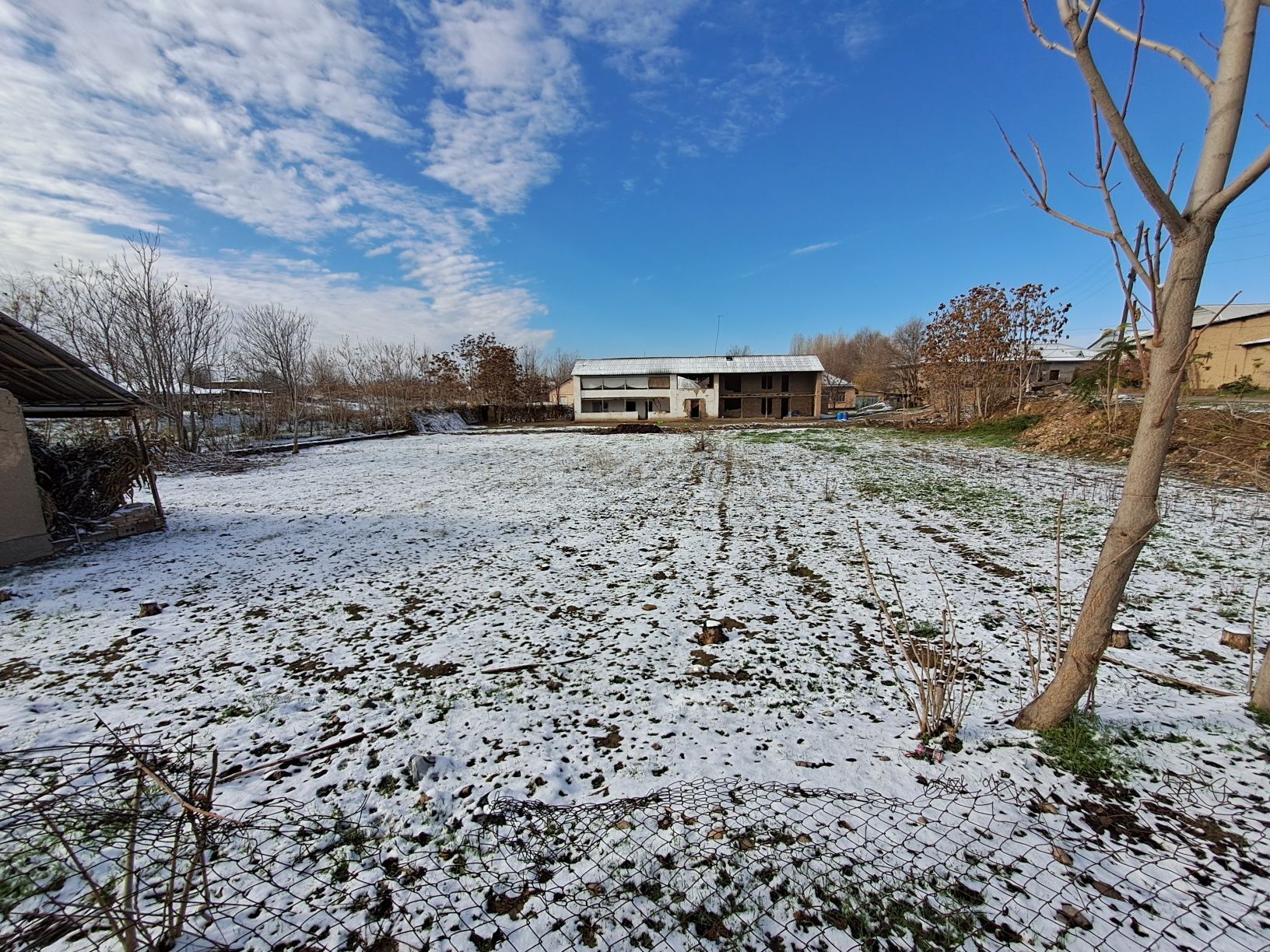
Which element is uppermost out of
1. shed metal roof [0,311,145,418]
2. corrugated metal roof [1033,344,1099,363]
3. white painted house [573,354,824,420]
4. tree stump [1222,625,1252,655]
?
corrugated metal roof [1033,344,1099,363]

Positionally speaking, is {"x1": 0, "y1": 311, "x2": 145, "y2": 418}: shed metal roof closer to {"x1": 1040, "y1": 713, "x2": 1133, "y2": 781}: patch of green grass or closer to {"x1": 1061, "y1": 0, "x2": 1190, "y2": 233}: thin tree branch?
{"x1": 1061, "y1": 0, "x2": 1190, "y2": 233}: thin tree branch

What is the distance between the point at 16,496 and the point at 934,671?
9593 mm

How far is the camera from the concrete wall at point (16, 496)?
5422mm

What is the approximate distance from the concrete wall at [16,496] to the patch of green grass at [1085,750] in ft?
32.4

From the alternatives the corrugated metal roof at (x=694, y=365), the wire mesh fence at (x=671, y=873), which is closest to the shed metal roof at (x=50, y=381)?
the wire mesh fence at (x=671, y=873)

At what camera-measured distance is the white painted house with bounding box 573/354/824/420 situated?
129ft

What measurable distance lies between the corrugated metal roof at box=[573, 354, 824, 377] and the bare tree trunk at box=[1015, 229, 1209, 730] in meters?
38.9

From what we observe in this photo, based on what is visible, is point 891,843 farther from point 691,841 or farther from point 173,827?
point 173,827

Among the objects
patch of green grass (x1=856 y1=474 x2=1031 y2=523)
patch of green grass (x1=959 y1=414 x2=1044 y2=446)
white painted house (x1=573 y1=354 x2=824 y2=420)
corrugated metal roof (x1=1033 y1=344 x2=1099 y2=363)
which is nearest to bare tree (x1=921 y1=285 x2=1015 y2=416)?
patch of green grass (x1=959 y1=414 x2=1044 y2=446)

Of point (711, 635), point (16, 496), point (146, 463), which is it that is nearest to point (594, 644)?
point (711, 635)

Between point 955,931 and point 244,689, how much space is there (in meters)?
4.04

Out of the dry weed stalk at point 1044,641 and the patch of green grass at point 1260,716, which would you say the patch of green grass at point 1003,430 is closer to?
the dry weed stalk at point 1044,641

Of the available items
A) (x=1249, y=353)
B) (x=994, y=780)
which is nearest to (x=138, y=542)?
(x=994, y=780)

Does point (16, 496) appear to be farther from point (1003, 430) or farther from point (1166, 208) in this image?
point (1003, 430)
